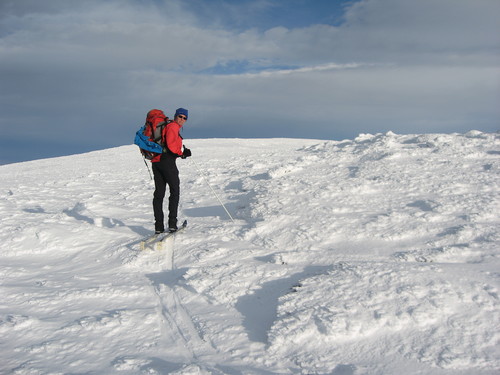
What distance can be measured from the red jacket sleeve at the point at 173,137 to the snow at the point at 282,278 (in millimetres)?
1633

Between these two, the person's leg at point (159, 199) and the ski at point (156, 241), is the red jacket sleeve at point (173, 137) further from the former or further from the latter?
the ski at point (156, 241)

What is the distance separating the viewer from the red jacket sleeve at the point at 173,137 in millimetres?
6410

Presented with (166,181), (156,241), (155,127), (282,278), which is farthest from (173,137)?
(282,278)

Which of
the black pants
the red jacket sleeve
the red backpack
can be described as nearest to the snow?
the black pants

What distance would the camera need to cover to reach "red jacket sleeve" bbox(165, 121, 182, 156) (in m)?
6.41

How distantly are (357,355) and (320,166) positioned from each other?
22.4 feet

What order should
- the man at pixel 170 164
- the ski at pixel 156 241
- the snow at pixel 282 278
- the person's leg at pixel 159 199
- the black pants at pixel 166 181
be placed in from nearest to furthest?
1. the snow at pixel 282 278
2. the ski at pixel 156 241
3. the man at pixel 170 164
4. the black pants at pixel 166 181
5. the person's leg at pixel 159 199

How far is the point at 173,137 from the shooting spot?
6.46m

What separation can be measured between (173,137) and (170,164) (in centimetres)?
52

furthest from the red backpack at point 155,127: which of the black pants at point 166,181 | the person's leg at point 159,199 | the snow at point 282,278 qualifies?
the snow at point 282,278

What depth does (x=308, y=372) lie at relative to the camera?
324 centimetres

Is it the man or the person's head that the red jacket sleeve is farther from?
the person's head

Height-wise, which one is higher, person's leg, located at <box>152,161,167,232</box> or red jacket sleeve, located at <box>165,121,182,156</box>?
red jacket sleeve, located at <box>165,121,182,156</box>

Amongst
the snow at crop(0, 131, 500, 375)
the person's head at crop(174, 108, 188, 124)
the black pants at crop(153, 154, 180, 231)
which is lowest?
the snow at crop(0, 131, 500, 375)
